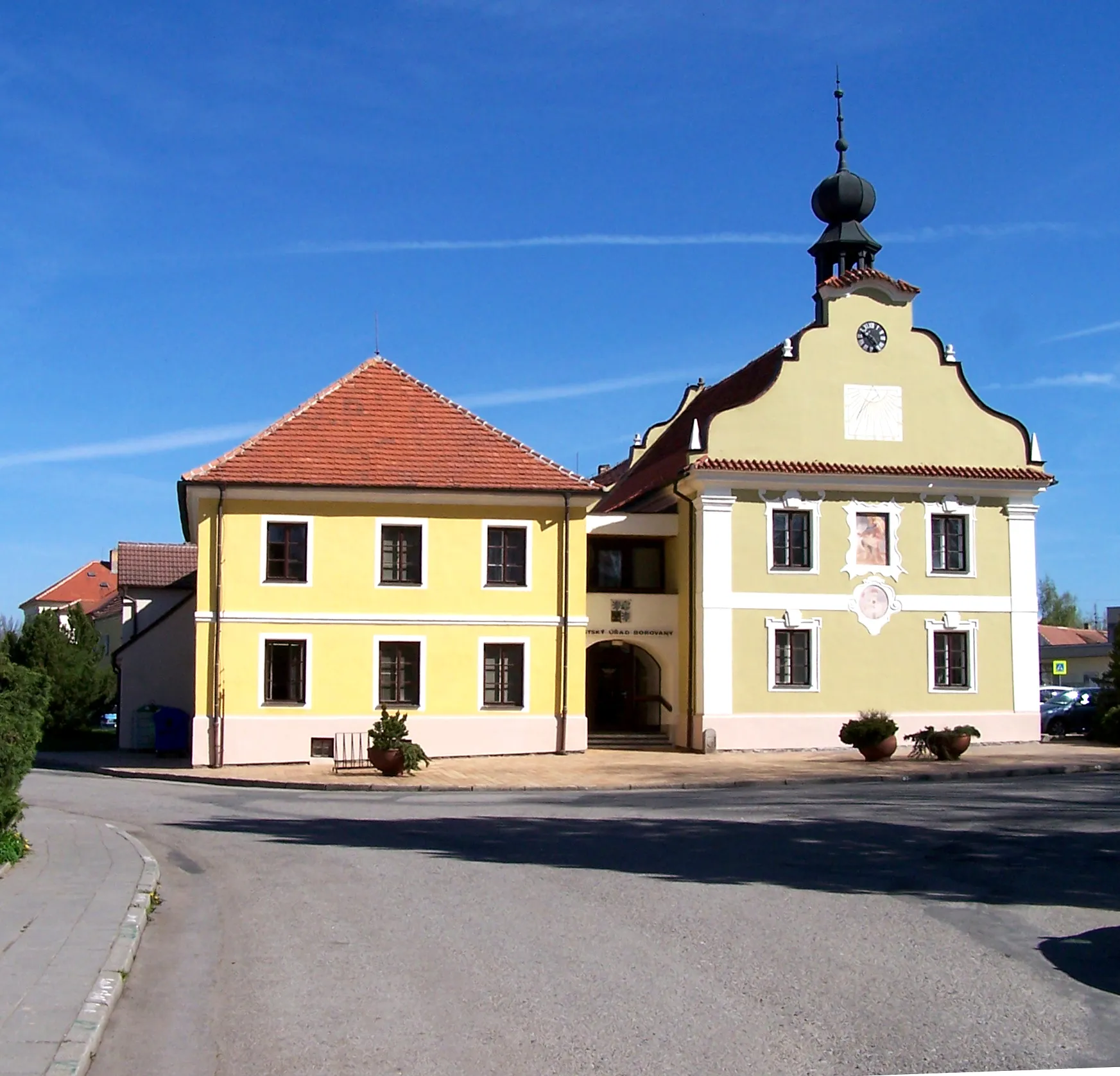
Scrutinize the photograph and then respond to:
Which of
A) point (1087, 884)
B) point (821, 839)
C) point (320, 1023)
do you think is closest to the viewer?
point (320, 1023)

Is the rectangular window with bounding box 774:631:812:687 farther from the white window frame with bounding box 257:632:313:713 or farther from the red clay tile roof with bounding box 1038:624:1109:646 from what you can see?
the red clay tile roof with bounding box 1038:624:1109:646

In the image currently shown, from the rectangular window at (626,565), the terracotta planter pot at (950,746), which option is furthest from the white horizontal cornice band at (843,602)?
the terracotta planter pot at (950,746)

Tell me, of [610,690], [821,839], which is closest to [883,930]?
[821,839]

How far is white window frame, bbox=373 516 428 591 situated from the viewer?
2995 centimetres

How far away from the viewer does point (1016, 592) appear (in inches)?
1304

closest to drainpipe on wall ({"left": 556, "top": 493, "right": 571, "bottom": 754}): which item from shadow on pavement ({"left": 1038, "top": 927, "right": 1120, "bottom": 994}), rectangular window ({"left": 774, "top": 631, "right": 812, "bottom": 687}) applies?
rectangular window ({"left": 774, "top": 631, "right": 812, "bottom": 687})

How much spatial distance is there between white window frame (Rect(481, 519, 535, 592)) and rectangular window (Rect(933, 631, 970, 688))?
1018 cm

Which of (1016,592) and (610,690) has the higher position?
(1016,592)

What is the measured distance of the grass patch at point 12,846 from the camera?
12508 millimetres

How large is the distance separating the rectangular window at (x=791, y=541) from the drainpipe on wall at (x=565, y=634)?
16.6 ft

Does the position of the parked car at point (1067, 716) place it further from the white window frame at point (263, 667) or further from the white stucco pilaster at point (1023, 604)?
the white window frame at point (263, 667)

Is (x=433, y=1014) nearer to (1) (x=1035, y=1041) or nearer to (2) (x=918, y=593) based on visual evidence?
(1) (x=1035, y=1041)

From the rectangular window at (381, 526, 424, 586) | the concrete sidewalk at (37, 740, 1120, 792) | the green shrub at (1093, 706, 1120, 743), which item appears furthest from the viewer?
the green shrub at (1093, 706, 1120, 743)

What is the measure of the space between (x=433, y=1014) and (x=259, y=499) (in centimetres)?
2337
